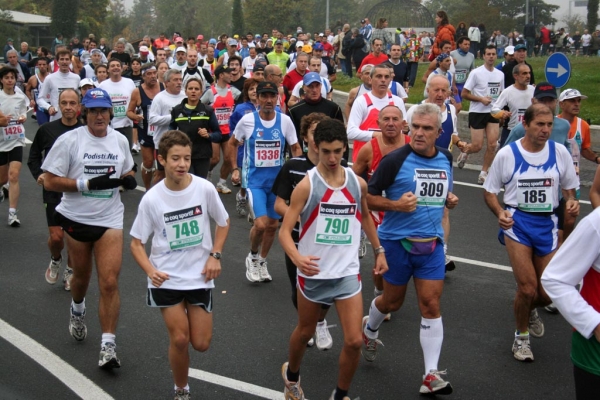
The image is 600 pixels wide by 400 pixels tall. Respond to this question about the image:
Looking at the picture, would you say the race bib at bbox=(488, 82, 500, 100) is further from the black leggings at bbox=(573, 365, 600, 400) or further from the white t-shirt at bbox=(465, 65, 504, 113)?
the black leggings at bbox=(573, 365, 600, 400)

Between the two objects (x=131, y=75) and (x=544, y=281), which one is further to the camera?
(x=131, y=75)

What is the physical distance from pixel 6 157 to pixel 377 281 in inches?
234

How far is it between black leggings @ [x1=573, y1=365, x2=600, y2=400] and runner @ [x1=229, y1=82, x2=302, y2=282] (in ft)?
15.3

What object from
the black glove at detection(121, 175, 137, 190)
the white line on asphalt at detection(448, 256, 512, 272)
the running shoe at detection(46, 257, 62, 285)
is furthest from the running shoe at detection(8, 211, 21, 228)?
the white line on asphalt at detection(448, 256, 512, 272)

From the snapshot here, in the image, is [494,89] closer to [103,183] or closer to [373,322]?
[373,322]

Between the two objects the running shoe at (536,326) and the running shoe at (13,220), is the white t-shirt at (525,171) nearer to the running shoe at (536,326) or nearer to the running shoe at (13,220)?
the running shoe at (536,326)

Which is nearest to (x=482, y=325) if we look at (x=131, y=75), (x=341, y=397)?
(x=341, y=397)

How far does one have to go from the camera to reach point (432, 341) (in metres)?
5.86

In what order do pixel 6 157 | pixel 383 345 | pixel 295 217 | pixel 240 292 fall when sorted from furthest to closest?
pixel 6 157 < pixel 240 292 < pixel 383 345 < pixel 295 217

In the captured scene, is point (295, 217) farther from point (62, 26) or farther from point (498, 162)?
point (62, 26)

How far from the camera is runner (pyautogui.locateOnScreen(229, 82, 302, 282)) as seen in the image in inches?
331

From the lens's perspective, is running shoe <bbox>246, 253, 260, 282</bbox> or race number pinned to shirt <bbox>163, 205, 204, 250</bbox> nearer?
race number pinned to shirt <bbox>163, 205, 204, 250</bbox>

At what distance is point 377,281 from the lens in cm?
752

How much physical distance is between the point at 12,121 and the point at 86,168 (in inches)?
183
